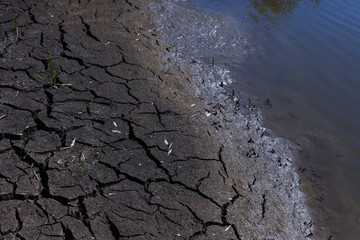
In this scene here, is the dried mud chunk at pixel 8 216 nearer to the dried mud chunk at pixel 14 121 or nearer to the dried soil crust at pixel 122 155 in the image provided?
the dried soil crust at pixel 122 155

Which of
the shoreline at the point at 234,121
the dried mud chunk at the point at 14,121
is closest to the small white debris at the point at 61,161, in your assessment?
the dried mud chunk at the point at 14,121

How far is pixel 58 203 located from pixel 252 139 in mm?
1971

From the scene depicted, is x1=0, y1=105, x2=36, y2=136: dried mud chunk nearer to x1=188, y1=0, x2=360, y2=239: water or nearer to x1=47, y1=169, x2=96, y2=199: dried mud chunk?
x1=47, y1=169, x2=96, y2=199: dried mud chunk

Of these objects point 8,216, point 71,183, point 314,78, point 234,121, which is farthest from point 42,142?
point 314,78

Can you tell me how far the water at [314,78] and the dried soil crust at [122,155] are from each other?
1.16 ft

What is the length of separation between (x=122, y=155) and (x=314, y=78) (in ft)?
9.44

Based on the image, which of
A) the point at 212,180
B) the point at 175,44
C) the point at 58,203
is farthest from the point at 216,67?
the point at 58,203

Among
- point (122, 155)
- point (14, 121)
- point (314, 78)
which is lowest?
point (14, 121)

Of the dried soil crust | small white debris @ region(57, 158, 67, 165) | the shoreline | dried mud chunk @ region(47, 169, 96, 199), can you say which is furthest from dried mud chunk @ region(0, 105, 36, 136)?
the shoreline

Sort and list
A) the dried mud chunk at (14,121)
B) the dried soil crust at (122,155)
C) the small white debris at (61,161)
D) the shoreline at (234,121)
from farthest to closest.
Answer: the shoreline at (234,121) < the dried mud chunk at (14,121) < the small white debris at (61,161) < the dried soil crust at (122,155)

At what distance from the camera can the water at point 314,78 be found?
385 centimetres

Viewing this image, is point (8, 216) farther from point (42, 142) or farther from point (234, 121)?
point (234, 121)

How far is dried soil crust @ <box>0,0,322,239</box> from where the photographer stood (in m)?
2.89

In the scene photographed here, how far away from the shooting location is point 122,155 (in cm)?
343
